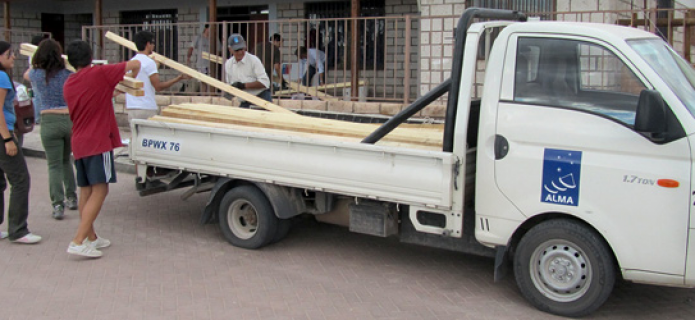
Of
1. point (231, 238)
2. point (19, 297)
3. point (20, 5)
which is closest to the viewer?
point (19, 297)

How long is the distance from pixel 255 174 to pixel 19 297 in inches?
81.5

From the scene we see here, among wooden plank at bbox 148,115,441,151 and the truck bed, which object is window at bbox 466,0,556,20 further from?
the truck bed

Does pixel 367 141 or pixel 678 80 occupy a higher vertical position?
pixel 678 80

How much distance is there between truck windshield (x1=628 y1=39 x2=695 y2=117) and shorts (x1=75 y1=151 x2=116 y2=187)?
166 inches

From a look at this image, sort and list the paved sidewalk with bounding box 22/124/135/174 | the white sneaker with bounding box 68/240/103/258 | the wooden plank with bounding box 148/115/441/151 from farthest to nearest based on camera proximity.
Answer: the paved sidewalk with bounding box 22/124/135/174
the white sneaker with bounding box 68/240/103/258
the wooden plank with bounding box 148/115/441/151

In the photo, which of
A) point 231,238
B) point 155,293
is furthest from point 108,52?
point 155,293

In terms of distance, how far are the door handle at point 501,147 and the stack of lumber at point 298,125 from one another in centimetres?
62

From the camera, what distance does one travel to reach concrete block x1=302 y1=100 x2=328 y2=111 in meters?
11.5

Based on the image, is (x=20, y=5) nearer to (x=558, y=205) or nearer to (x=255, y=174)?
(x=255, y=174)

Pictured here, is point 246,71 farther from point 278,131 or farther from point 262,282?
point 262,282

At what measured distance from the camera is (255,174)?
6.34 metres

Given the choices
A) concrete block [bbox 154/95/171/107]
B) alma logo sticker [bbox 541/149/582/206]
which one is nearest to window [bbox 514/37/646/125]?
alma logo sticker [bbox 541/149/582/206]

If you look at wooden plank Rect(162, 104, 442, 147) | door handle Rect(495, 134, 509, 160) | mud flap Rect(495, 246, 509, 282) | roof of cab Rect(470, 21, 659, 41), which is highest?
roof of cab Rect(470, 21, 659, 41)

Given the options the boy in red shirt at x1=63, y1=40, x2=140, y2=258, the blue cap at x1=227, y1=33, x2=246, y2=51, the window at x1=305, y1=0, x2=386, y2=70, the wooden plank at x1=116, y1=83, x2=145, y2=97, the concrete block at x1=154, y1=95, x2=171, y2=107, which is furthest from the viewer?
the concrete block at x1=154, y1=95, x2=171, y2=107
